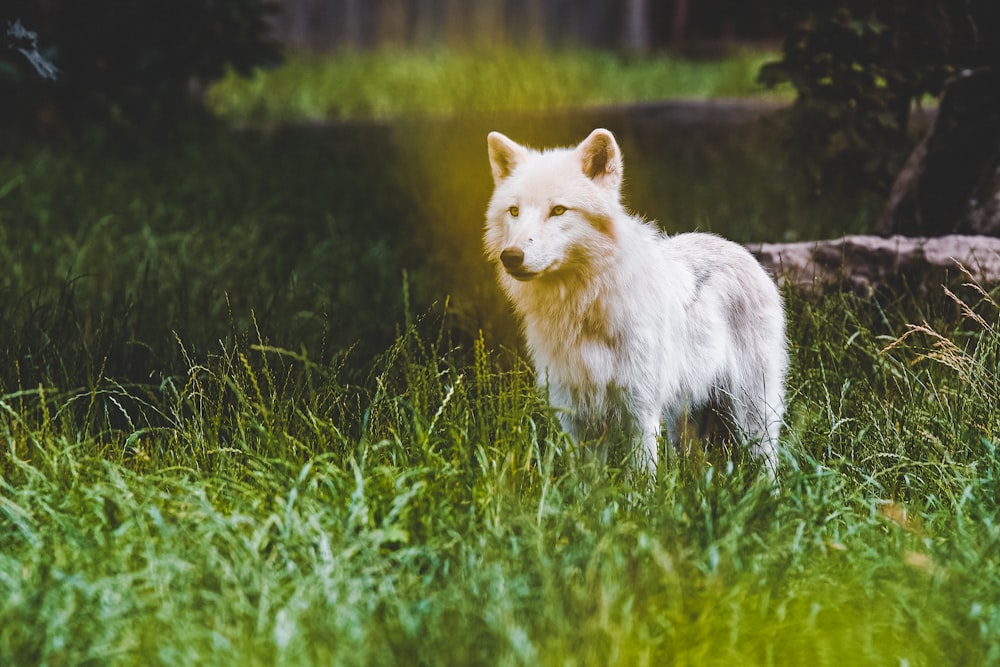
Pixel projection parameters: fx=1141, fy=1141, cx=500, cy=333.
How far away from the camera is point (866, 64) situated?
5395 mm

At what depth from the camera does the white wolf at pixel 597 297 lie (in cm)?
314

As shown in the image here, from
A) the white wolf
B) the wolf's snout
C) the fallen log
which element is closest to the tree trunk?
the fallen log

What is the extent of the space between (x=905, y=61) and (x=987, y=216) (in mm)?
935

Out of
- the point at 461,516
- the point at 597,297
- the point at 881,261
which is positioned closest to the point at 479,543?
the point at 461,516

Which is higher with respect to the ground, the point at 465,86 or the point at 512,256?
the point at 512,256

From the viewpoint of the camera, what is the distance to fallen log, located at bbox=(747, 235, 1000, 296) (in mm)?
4445

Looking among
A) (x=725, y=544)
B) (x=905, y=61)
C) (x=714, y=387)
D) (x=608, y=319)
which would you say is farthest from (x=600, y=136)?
(x=905, y=61)

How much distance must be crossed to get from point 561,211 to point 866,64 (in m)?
2.89

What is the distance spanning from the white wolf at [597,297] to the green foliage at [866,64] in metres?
2.33

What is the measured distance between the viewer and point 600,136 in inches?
124

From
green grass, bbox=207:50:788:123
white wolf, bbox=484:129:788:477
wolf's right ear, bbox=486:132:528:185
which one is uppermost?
wolf's right ear, bbox=486:132:528:185

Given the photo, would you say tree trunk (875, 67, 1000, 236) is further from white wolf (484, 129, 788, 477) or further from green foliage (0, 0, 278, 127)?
green foliage (0, 0, 278, 127)

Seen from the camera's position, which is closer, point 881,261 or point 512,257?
point 512,257

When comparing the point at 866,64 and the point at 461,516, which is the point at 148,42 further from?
the point at 461,516
